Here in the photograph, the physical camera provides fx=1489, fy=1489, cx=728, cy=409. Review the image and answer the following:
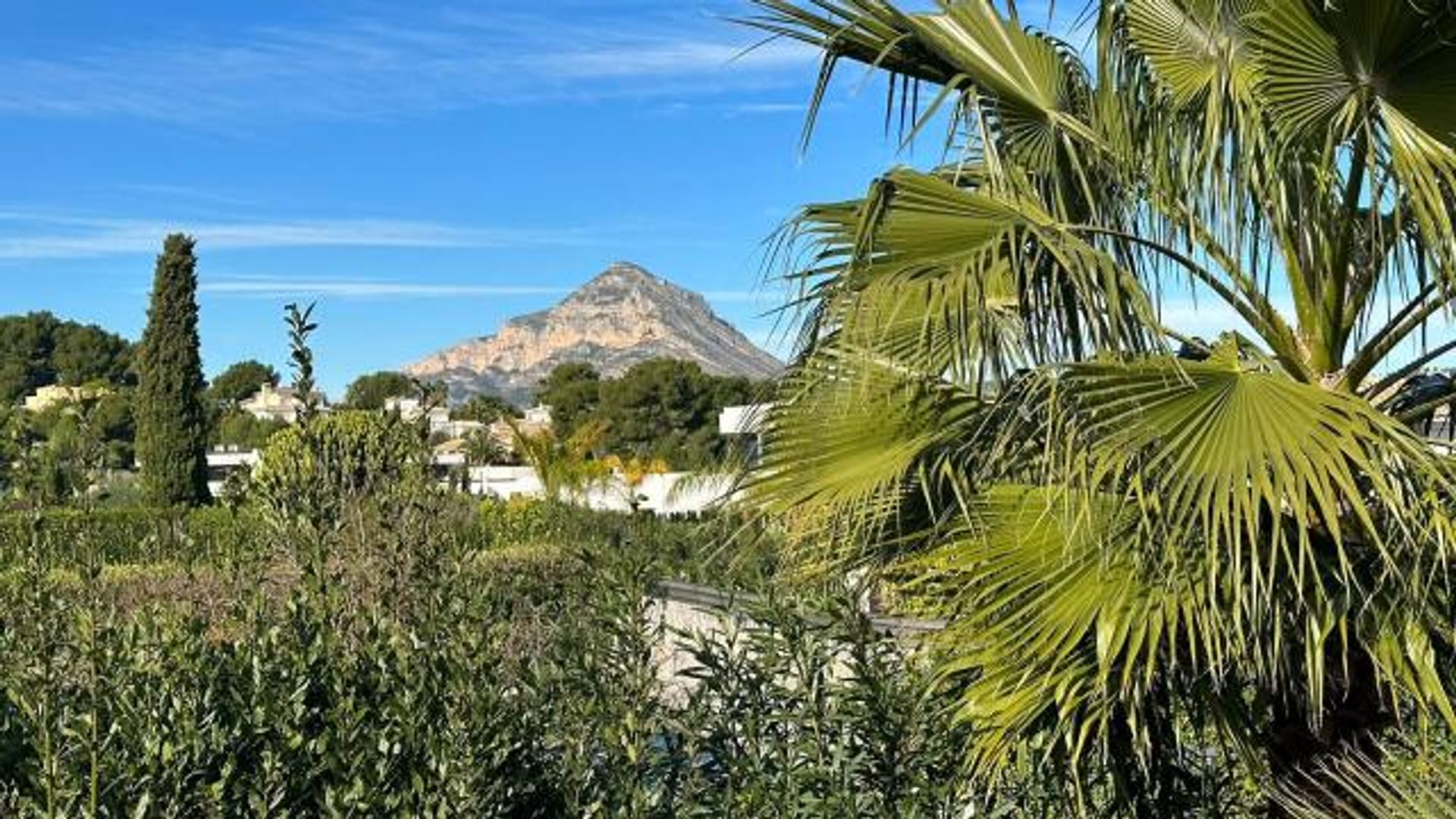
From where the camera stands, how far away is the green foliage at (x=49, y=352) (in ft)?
288

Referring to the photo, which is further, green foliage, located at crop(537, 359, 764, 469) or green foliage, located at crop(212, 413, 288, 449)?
green foliage, located at crop(212, 413, 288, 449)

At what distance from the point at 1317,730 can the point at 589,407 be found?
66.8 meters

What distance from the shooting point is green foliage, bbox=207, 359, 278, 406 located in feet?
312

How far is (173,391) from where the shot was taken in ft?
104

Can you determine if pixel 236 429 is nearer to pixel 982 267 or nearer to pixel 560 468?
pixel 560 468

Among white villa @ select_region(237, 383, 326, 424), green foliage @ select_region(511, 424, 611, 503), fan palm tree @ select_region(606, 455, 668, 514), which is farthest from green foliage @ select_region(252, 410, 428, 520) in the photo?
white villa @ select_region(237, 383, 326, 424)

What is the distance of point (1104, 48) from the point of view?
15.1 feet

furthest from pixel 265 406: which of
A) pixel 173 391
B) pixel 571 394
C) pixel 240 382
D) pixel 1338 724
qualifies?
pixel 1338 724

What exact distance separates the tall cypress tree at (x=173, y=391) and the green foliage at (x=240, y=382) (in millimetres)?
63879

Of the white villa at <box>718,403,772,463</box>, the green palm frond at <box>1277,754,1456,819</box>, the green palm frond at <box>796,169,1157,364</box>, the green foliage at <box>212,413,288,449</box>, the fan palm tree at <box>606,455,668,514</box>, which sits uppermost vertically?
the green foliage at <box>212,413,288,449</box>

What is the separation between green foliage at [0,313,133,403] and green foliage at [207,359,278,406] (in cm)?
643

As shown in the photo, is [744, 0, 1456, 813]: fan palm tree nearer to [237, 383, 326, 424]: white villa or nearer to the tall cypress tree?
the tall cypress tree

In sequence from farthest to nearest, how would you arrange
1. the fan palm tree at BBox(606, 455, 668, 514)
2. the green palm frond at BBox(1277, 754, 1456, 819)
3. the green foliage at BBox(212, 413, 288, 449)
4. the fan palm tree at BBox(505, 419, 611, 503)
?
the green foliage at BBox(212, 413, 288, 449) → the fan palm tree at BBox(606, 455, 668, 514) → the fan palm tree at BBox(505, 419, 611, 503) → the green palm frond at BBox(1277, 754, 1456, 819)

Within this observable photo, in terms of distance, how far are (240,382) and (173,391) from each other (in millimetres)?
66970
